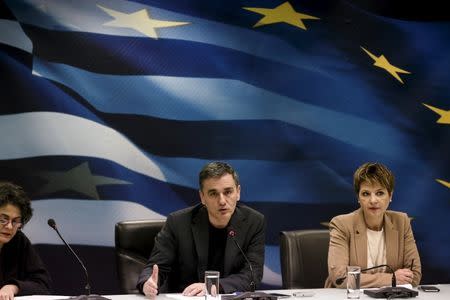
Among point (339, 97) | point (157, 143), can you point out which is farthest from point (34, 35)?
point (339, 97)

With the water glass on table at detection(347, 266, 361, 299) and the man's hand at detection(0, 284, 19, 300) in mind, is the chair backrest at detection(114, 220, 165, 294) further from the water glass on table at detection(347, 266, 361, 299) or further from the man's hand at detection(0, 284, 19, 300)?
the water glass on table at detection(347, 266, 361, 299)

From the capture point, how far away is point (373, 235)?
401cm

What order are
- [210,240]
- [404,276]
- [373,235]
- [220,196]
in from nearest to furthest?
[404,276] → [220,196] → [210,240] → [373,235]

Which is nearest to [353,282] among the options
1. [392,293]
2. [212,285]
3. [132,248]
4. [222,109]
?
[392,293]

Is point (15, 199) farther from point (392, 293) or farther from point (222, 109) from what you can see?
point (392, 293)

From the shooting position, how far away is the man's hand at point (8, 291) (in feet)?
10.8

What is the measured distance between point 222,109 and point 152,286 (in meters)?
2.01

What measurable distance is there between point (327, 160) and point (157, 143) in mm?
1214

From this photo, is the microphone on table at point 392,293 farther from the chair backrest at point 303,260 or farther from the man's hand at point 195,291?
the man's hand at point 195,291

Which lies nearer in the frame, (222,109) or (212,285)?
(212,285)


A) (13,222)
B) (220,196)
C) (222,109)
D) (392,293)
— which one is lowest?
(392,293)

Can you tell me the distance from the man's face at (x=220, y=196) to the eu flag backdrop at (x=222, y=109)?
1250 millimetres

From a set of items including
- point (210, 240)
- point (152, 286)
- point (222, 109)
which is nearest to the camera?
point (152, 286)

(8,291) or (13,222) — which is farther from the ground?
(13,222)
